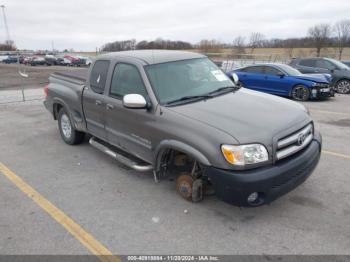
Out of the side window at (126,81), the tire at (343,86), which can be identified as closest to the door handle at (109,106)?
the side window at (126,81)

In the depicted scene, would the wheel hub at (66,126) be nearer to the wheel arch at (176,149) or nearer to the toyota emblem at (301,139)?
the wheel arch at (176,149)

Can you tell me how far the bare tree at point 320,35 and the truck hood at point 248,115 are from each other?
42.8m

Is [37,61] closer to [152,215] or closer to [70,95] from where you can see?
[70,95]

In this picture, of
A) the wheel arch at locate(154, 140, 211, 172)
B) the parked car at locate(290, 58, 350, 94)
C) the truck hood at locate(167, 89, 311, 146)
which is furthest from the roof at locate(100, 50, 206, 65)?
the parked car at locate(290, 58, 350, 94)

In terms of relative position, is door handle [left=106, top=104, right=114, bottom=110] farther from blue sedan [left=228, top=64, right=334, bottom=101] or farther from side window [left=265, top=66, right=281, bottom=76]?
side window [left=265, top=66, right=281, bottom=76]

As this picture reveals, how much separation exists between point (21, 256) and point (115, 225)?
0.96m

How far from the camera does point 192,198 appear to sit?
3.92 meters

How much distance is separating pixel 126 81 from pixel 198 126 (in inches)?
60.9

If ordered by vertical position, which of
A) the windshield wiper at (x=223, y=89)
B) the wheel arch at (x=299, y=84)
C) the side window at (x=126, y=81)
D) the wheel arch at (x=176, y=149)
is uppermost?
the side window at (x=126, y=81)

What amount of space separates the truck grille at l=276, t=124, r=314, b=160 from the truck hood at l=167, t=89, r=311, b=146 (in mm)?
95

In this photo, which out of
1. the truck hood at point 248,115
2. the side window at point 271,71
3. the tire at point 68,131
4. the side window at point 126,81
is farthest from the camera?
the side window at point 271,71

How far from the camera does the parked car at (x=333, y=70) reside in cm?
1373

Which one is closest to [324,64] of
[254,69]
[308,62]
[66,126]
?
[308,62]

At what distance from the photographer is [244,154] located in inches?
125
